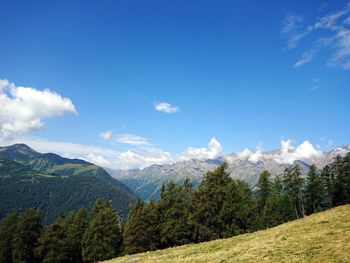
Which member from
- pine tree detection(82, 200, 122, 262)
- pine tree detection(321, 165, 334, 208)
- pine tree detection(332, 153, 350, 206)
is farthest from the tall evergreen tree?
pine tree detection(82, 200, 122, 262)

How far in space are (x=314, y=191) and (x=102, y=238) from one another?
208 feet

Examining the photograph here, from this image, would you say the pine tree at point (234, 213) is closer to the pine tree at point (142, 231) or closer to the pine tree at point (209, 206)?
the pine tree at point (209, 206)

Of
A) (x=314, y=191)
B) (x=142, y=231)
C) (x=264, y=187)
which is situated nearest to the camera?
(x=142, y=231)

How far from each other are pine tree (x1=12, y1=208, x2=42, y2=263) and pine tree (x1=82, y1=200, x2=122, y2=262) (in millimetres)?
13877

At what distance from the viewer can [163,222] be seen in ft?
258

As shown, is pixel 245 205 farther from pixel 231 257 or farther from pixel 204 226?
pixel 231 257

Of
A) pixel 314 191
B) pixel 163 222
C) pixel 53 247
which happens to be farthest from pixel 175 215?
pixel 314 191

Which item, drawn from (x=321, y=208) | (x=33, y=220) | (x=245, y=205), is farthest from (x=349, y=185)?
(x=33, y=220)

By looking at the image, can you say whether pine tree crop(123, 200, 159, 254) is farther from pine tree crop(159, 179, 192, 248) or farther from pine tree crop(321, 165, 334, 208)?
pine tree crop(321, 165, 334, 208)

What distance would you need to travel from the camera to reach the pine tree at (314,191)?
100 m

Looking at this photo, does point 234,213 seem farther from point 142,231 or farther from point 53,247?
point 53,247

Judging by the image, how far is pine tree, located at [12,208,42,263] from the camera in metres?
82.7

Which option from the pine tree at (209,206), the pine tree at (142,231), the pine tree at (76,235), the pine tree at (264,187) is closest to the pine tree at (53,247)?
the pine tree at (76,235)

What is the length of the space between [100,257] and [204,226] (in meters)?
26.3
